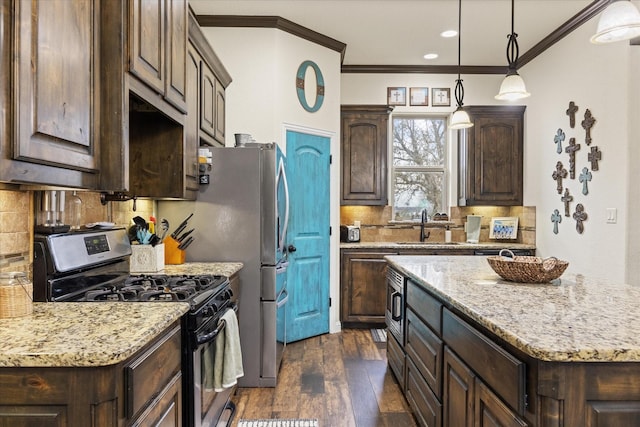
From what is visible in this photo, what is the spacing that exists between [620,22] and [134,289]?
7.76 feet

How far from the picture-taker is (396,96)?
526 cm

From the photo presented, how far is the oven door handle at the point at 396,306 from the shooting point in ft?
9.52

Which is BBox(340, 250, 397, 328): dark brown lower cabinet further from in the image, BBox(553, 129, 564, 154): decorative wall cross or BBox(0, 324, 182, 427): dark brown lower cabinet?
BBox(0, 324, 182, 427): dark brown lower cabinet

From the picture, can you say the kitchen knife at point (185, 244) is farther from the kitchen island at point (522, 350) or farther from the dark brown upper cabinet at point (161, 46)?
the kitchen island at point (522, 350)

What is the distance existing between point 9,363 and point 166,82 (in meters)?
1.37

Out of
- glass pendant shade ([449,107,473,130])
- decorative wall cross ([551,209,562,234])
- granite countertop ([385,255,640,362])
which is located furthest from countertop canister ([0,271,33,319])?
decorative wall cross ([551,209,562,234])

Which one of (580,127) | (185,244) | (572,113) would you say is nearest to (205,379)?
(185,244)

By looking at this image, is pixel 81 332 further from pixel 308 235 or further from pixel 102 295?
pixel 308 235

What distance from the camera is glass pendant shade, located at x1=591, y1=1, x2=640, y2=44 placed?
177 cm

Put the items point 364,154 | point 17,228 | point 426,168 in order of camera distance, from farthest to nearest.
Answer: point 426,168 < point 364,154 < point 17,228

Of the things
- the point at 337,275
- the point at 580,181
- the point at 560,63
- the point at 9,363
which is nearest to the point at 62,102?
the point at 9,363

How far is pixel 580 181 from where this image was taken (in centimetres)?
390

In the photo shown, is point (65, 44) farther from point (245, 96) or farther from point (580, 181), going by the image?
point (580, 181)

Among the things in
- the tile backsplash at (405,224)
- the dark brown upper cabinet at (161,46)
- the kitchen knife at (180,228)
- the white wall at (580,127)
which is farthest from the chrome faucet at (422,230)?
the dark brown upper cabinet at (161,46)
